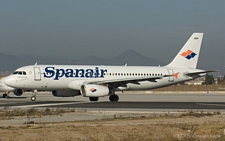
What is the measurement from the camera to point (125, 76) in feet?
164

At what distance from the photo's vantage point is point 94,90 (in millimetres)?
43969

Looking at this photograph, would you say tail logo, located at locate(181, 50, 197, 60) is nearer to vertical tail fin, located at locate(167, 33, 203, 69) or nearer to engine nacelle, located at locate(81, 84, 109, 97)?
vertical tail fin, located at locate(167, 33, 203, 69)

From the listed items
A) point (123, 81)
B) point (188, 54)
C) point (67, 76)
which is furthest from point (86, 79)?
point (188, 54)

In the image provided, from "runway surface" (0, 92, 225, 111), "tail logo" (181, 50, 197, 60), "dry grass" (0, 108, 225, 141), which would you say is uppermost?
"tail logo" (181, 50, 197, 60)

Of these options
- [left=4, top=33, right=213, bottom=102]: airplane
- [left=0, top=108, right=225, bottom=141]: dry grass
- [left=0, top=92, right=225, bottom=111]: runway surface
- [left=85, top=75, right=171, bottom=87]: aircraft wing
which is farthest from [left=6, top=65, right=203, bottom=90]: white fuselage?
[left=0, top=108, right=225, bottom=141]: dry grass

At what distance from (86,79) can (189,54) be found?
45.0 ft

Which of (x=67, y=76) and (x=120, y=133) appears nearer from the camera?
(x=120, y=133)

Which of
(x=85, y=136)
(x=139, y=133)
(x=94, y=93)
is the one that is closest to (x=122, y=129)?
(x=139, y=133)

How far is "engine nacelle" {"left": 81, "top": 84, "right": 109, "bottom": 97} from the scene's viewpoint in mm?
43875

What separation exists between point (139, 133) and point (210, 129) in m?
2.92

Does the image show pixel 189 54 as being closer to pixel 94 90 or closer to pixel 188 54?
pixel 188 54

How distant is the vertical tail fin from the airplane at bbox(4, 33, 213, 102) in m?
2.48

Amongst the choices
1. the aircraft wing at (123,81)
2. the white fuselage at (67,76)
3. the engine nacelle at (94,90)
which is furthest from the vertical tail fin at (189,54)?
the engine nacelle at (94,90)

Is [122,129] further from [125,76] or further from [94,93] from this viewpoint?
Result: [125,76]
